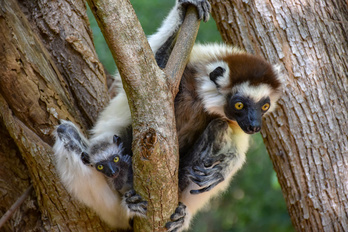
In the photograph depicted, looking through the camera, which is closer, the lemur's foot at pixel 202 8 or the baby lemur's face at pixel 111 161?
the baby lemur's face at pixel 111 161

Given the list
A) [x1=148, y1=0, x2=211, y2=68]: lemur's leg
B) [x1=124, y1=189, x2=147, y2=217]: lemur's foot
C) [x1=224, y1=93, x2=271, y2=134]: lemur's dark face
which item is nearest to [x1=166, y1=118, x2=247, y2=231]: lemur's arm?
[x1=224, y1=93, x2=271, y2=134]: lemur's dark face

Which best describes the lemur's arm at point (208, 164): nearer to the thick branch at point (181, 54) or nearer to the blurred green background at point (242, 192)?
the thick branch at point (181, 54)

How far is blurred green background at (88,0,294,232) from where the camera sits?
614 cm

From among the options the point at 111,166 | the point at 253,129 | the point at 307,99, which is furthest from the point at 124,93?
the point at 307,99

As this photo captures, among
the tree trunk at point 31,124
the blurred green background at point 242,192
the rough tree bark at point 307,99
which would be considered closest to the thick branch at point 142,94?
the tree trunk at point 31,124

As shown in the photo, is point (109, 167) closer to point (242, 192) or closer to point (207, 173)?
point (207, 173)

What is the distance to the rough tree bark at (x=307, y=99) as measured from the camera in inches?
165

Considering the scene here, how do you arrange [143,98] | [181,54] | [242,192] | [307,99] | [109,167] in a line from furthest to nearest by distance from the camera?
1. [242,192]
2. [307,99]
3. [109,167]
4. [181,54]
5. [143,98]

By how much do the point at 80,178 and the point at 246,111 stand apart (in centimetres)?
157

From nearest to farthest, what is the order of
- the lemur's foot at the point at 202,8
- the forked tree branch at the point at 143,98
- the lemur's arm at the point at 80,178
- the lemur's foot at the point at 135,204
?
the forked tree branch at the point at 143,98 < the lemur's foot at the point at 135,204 < the lemur's arm at the point at 80,178 < the lemur's foot at the point at 202,8

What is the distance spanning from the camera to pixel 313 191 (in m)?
4.22

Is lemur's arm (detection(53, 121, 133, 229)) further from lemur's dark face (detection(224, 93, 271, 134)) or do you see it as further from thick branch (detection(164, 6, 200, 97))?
lemur's dark face (detection(224, 93, 271, 134))

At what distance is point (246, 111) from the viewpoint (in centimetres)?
364

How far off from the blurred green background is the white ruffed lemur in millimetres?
2043
